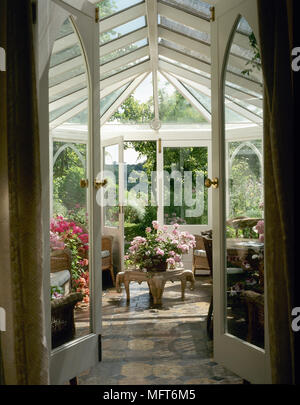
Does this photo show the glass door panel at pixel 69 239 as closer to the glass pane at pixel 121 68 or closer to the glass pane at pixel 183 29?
the glass pane at pixel 183 29

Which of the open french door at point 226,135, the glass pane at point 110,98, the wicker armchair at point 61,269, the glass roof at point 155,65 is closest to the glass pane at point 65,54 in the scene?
the glass roof at point 155,65

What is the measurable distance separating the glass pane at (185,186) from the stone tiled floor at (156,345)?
2.05 m

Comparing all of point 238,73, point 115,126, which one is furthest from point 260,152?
point 115,126

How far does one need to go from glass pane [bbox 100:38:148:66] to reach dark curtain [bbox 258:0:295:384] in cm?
351

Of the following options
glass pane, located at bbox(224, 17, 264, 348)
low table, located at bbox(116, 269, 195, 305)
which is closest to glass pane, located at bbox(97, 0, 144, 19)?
glass pane, located at bbox(224, 17, 264, 348)

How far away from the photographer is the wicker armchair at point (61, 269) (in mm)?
2391

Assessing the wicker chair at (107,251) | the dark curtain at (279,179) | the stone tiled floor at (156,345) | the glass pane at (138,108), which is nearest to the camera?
the dark curtain at (279,179)

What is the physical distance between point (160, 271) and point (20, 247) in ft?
9.66

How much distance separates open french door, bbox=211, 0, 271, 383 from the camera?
2.41 m

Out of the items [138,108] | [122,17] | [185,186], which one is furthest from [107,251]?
[122,17]

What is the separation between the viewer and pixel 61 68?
2.48 m

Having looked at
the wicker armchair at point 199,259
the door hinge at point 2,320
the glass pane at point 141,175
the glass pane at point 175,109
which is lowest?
the wicker armchair at point 199,259

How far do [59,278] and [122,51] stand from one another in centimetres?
375
